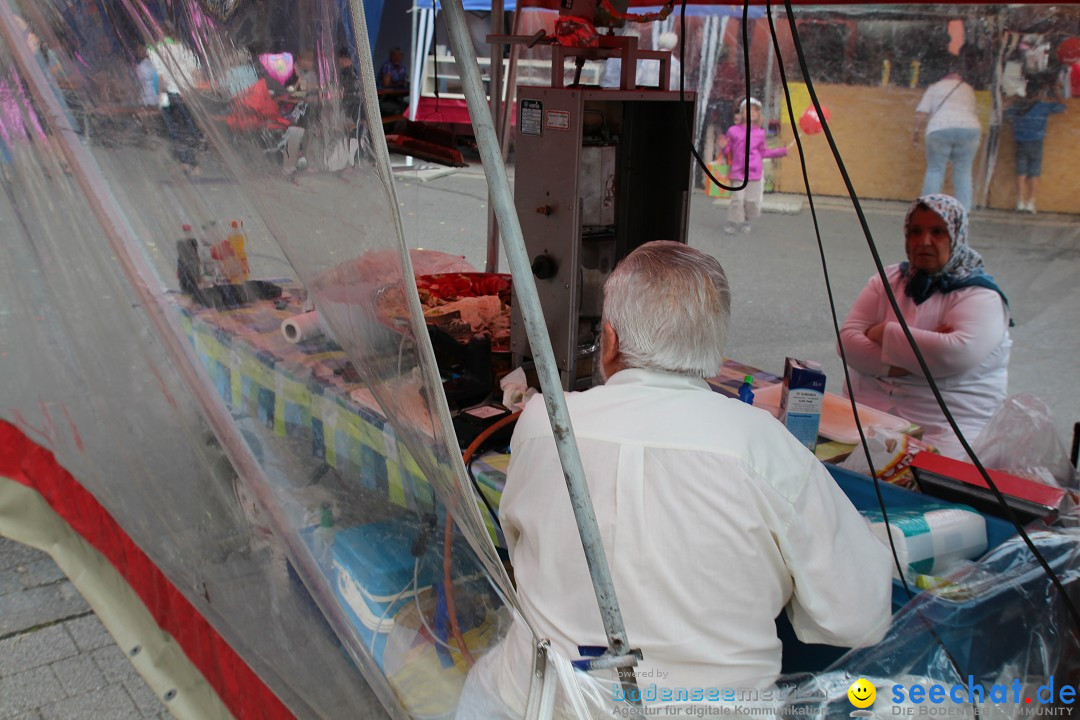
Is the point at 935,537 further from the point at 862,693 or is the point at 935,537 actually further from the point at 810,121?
the point at 810,121

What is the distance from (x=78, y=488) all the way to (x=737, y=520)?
→ 1.96 m

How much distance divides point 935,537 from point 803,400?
0.55m

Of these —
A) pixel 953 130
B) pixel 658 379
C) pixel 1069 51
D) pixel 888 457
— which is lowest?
pixel 888 457

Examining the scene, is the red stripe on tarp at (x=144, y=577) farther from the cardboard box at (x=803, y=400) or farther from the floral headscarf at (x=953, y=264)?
the floral headscarf at (x=953, y=264)

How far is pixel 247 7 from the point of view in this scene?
1.18 meters

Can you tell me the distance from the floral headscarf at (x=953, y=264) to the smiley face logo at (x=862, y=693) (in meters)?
1.92

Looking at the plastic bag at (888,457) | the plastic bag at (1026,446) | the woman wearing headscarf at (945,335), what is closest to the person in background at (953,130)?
the woman wearing headscarf at (945,335)

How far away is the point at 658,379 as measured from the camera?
1.37m

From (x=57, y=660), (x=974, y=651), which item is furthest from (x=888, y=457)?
(x=57, y=660)

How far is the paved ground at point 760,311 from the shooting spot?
2.61 m

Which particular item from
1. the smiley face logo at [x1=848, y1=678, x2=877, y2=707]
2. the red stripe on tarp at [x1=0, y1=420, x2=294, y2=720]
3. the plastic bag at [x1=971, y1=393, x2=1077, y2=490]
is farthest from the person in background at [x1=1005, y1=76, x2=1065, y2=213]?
the red stripe on tarp at [x1=0, y1=420, x2=294, y2=720]

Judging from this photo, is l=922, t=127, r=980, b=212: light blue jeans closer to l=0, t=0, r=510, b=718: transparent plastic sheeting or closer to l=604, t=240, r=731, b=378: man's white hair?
l=604, t=240, r=731, b=378: man's white hair

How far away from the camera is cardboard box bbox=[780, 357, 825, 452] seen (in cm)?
208

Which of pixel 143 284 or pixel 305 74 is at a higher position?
pixel 305 74
